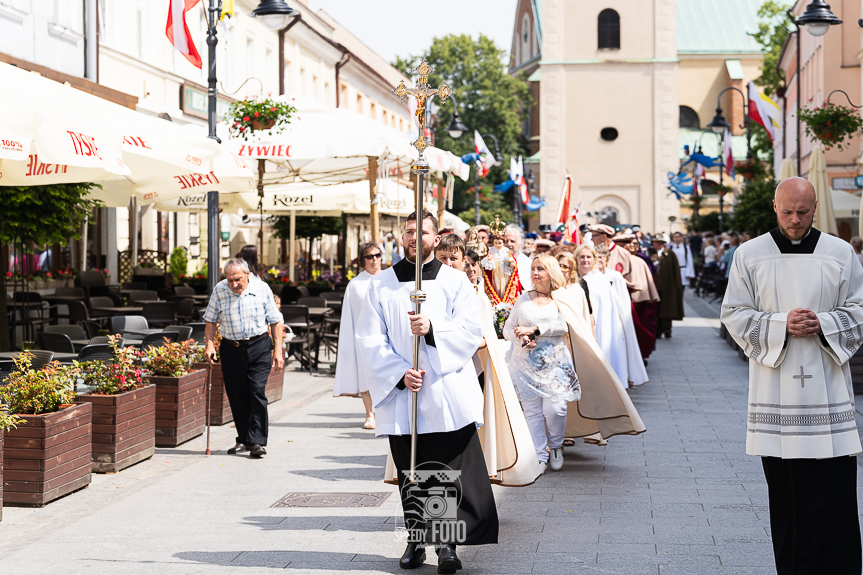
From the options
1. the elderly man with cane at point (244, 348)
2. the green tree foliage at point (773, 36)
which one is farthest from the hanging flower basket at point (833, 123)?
the green tree foliage at point (773, 36)

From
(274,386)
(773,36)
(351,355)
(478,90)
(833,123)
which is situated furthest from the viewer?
(478,90)

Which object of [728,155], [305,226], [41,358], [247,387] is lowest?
[247,387]

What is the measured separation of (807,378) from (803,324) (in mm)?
Answer: 258

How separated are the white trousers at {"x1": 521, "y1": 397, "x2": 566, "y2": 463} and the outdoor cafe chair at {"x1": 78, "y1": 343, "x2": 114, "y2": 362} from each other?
3517mm

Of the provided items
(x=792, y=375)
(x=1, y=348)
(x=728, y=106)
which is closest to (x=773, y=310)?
(x=792, y=375)

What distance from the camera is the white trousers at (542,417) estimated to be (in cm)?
830

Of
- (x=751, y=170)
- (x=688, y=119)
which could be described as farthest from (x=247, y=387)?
(x=688, y=119)

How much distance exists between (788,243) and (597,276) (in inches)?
265

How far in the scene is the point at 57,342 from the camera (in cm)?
1029

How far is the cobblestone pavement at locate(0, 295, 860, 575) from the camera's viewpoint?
5.88 m

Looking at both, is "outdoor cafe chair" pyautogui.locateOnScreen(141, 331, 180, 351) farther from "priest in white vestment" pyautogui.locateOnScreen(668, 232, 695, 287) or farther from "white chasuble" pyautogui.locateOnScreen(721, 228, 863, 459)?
"priest in white vestment" pyautogui.locateOnScreen(668, 232, 695, 287)

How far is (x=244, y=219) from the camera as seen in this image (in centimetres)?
3006

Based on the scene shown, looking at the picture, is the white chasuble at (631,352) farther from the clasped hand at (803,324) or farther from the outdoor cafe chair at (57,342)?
the clasped hand at (803,324)

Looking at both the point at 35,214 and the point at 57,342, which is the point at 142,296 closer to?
the point at 35,214
